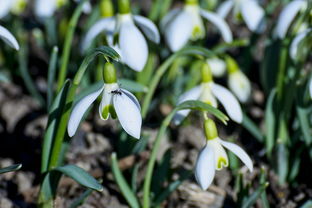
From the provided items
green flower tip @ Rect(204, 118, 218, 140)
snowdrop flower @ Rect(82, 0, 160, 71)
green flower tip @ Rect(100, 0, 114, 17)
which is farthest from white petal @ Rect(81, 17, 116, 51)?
green flower tip @ Rect(204, 118, 218, 140)

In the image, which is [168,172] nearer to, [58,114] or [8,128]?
[58,114]

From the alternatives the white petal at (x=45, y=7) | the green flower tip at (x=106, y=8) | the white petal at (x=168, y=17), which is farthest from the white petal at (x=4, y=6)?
the white petal at (x=168, y=17)

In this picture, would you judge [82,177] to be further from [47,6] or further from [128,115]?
[47,6]

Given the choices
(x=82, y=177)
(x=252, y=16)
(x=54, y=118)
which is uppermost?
(x=252, y=16)

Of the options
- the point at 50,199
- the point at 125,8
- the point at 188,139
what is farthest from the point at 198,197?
the point at 125,8

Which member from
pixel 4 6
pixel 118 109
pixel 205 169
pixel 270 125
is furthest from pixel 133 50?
pixel 4 6

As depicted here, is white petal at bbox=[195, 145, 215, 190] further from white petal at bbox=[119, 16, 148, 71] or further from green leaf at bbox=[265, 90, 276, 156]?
green leaf at bbox=[265, 90, 276, 156]
